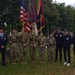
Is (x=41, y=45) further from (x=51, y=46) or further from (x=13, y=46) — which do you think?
(x=13, y=46)

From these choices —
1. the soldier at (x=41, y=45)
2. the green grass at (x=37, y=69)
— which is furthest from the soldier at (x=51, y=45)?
the green grass at (x=37, y=69)

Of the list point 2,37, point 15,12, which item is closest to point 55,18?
point 15,12

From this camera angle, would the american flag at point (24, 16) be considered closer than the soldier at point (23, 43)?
No

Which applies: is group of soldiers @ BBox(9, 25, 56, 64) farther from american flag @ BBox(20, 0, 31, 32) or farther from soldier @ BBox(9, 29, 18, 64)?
american flag @ BBox(20, 0, 31, 32)

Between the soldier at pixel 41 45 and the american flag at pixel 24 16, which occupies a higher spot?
the american flag at pixel 24 16

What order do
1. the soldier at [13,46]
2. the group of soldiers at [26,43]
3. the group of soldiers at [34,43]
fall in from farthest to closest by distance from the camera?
the group of soldiers at [26,43], the soldier at [13,46], the group of soldiers at [34,43]

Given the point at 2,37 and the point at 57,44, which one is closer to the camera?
the point at 2,37

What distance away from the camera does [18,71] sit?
12.7 meters

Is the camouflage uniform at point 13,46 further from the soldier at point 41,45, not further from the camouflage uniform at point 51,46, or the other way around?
the camouflage uniform at point 51,46

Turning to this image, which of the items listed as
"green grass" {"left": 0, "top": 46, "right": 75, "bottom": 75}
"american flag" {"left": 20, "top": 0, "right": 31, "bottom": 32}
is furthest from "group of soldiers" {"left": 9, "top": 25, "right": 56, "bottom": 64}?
"american flag" {"left": 20, "top": 0, "right": 31, "bottom": 32}

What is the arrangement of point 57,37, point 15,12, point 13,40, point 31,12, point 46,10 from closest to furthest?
1. point 13,40
2. point 57,37
3. point 31,12
4. point 15,12
5. point 46,10

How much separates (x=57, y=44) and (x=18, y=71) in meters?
3.74

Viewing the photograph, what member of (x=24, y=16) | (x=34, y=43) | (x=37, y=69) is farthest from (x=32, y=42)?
(x=37, y=69)

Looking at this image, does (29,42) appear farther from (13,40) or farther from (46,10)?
(46,10)
